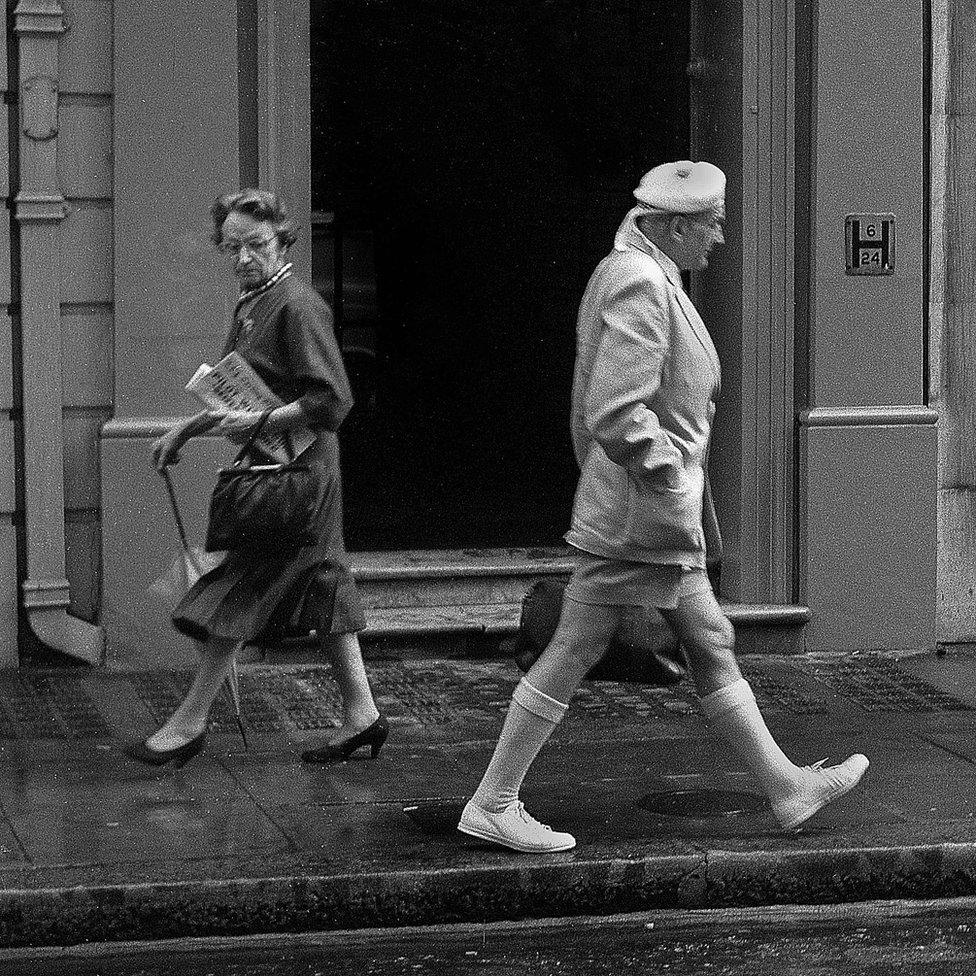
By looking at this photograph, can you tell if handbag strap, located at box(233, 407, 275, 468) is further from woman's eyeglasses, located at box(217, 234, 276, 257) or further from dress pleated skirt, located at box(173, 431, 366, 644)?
woman's eyeglasses, located at box(217, 234, 276, 257)

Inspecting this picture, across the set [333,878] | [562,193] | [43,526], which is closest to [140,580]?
[43,526]

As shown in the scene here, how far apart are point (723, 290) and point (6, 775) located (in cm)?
411

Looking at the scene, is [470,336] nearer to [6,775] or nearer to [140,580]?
[140,580]

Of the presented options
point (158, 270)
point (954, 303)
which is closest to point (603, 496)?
point (158, 270)

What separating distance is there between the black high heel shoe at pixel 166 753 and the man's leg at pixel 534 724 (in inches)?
49.7

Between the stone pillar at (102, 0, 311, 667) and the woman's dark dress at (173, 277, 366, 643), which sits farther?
the stone pillar at (102, 0, 311, 667)

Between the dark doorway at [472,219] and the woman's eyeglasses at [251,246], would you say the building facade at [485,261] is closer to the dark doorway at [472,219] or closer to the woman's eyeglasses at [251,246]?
the dark doorway at [472,219]

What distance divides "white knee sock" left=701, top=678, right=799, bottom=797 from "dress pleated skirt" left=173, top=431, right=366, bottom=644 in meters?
1.38

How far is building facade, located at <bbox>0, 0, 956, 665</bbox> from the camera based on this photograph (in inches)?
343

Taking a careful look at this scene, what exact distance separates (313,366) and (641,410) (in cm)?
139

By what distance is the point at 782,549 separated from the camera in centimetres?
949

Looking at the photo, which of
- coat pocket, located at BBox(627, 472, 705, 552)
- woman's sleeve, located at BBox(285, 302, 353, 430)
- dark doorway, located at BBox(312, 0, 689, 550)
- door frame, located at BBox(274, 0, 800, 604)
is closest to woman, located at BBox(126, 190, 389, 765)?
woman's sleeve, located at BBox(285, 302, 353, 430)

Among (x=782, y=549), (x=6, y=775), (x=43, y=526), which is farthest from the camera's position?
(x=782, y=549)

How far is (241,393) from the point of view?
678 cm
